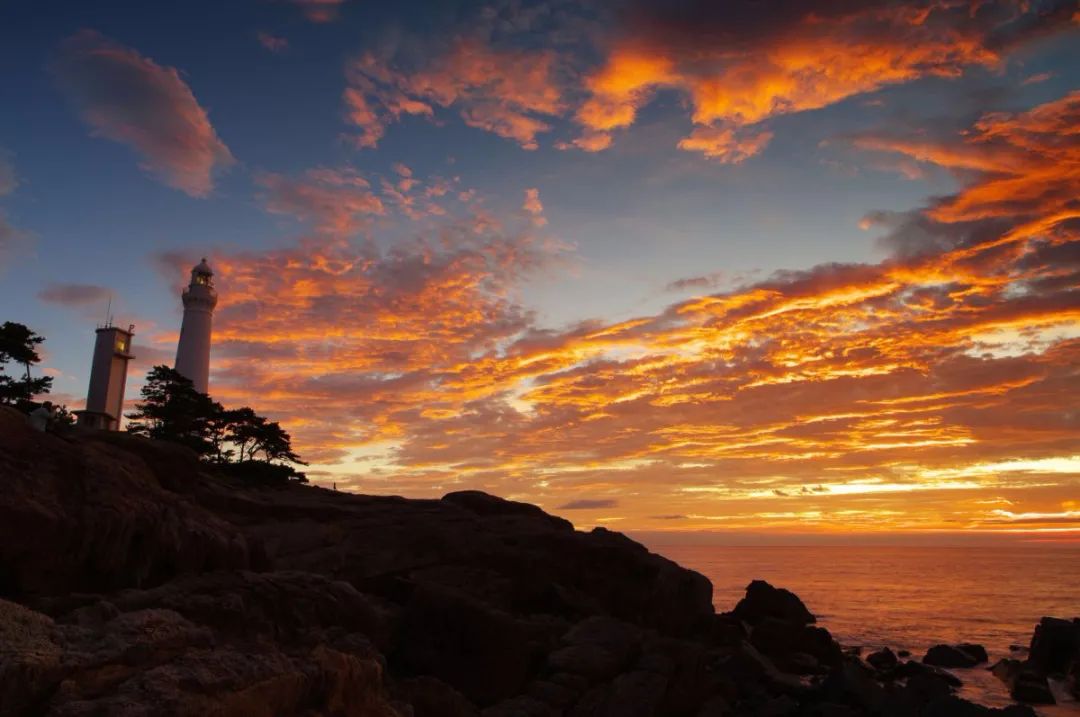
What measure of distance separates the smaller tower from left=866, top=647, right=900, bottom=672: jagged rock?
58335mm

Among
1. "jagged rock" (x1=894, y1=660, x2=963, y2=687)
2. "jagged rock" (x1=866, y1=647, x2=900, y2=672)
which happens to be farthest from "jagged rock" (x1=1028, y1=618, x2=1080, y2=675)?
"jagged rock" (x1=866, y1=647, x2=900, y2=672)

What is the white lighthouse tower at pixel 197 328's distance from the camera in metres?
60.5

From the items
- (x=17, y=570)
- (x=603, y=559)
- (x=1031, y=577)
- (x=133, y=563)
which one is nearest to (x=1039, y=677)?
(x=603, y=559)

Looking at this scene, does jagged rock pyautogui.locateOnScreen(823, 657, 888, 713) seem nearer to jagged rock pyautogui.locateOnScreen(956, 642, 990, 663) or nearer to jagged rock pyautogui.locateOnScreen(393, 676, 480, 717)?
jagged rock pyautogui.locateOnScreen(393, 676, 480, 717)

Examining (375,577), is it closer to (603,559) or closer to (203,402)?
(603,559)

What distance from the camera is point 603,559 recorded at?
3194 cm

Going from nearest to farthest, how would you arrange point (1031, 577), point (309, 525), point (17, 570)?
point (17, 570) < point (309, 525) < point (1031, 577)

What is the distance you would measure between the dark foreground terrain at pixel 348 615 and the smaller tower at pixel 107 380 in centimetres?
2662

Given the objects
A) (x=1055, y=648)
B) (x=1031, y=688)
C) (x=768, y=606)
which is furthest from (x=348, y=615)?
(x=1055, y=648)

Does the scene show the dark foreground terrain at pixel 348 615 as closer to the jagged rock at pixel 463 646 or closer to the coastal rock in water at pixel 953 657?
the jagged rock at pixel 463 646

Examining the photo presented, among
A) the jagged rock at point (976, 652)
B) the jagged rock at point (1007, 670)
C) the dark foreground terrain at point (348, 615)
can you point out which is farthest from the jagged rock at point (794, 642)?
the jagged rock at point (976, 652)

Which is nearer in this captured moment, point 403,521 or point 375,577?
point 375,577

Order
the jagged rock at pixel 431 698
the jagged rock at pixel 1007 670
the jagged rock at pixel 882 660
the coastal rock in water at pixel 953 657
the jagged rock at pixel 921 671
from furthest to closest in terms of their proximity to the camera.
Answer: the coastal rock in water at pixel 953 657, the jagged rock at pixel 882 660, the jagged rock at pixel 1007 670, the jagged rock at pixel 921 671, the jagged rock at pixel 431 698

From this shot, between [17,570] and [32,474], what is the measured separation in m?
2.37
